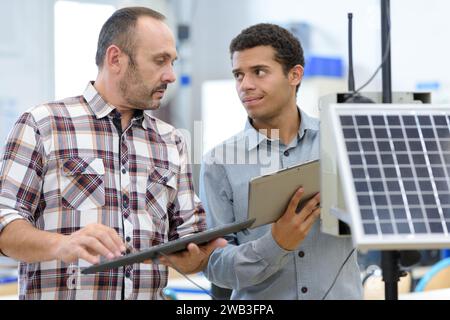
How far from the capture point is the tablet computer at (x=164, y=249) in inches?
45.2

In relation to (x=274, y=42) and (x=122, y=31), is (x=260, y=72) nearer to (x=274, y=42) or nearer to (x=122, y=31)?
(x=274, y=42)

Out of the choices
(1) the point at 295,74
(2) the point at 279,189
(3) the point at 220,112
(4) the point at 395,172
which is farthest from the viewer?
(3) the point at 220,112

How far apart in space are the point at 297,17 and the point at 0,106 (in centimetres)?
187

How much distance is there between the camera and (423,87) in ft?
11.8

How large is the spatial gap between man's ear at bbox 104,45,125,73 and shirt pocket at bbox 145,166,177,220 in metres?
0.28

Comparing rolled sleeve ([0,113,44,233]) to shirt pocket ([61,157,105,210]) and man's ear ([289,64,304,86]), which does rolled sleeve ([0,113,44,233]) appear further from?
man's ear ([289,64,304,86])

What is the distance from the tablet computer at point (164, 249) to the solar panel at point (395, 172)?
36cm

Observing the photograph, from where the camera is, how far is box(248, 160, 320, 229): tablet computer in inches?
54.4

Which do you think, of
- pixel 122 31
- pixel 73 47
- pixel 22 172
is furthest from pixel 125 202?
pixel 73 47

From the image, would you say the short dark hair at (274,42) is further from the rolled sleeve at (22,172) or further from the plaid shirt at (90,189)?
the rolled sleeve at (22,172)

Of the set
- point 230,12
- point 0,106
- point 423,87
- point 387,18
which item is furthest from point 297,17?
point 387,18

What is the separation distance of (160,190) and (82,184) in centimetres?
20

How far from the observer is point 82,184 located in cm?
153
